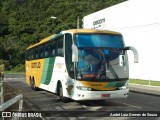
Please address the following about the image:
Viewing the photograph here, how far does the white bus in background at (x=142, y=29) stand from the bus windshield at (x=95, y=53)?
18071 millimetres

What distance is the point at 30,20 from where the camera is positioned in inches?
3784

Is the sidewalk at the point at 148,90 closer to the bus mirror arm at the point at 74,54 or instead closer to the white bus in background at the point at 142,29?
the white bus in background at the point at 142,29

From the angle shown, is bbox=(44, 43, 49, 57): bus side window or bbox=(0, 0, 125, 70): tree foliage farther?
bbox=(0, 0, 125, 70): tree foliage

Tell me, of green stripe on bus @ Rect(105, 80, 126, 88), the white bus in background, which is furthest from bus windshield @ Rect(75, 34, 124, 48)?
the white bus in background

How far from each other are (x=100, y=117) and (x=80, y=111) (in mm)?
1953

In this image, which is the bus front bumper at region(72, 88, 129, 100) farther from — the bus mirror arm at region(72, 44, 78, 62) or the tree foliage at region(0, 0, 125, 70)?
the tree foliage at region(0, 0, 125, 70)

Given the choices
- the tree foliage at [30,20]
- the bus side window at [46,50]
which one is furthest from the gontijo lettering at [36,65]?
the tree foliage at [30,20]

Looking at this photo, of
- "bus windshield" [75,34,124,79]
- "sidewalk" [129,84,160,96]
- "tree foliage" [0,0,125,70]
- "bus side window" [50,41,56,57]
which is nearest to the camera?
"bus windshield" [75,34,124,79]

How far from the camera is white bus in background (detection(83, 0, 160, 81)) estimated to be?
3619 cm

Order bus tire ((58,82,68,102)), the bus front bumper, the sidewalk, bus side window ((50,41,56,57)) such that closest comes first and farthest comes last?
the bus front bumper < bus tire ((58,82,68,102)) < bus side window ((50,41,56,57)) < the sidewalk

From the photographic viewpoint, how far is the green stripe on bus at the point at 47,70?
19.8 m

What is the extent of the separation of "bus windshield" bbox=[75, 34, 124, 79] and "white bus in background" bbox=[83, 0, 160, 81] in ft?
59.3

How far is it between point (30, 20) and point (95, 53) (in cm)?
8231

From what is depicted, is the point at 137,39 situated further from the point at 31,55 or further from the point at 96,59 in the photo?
the point at 96,59
